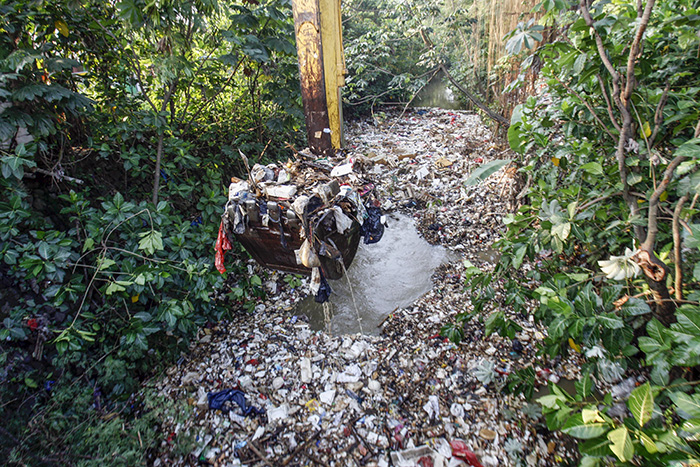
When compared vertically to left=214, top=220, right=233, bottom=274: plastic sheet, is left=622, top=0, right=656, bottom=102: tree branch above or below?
above

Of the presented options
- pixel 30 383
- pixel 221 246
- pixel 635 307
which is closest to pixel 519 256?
pixel 635 307

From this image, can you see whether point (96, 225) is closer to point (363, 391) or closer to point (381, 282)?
point (363, 391)

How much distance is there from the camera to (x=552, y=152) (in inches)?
79.4

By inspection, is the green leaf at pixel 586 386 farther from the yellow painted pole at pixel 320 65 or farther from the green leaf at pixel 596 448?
the yellow painted pole at pixel 320 65

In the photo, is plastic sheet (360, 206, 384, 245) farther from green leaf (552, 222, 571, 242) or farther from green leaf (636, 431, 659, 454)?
green leaf (636, 431, 659, 454)

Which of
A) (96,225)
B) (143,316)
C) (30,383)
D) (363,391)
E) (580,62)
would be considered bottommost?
(363,391)

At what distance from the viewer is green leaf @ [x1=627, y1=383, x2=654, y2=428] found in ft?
2.88

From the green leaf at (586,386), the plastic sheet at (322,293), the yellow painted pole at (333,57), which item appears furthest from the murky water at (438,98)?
the green leaf at (586,386)

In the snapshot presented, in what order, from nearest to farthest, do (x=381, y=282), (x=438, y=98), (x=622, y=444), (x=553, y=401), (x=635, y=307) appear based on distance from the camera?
(x=622, y=444) < (x=553, y=401) < (x=635, y=307) < (x=381, y=282) < (x=438, y=98)

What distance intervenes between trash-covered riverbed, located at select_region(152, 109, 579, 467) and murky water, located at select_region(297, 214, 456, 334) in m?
0.10

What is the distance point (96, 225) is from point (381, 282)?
8.00 ft

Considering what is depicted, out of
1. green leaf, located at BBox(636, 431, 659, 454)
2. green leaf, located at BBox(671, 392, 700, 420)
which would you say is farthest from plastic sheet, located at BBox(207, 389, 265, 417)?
green leaf, located at BBox(671, 392, 700, 420)

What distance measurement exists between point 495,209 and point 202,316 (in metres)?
3.60

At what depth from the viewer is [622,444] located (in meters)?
0.83
